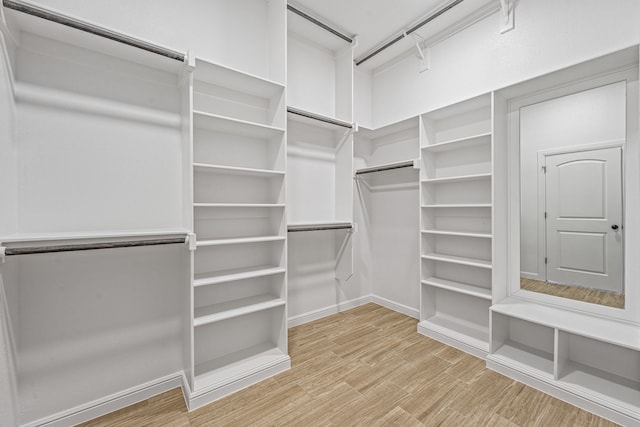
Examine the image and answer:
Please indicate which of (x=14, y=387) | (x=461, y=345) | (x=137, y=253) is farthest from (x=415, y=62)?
(x=14, y=387)

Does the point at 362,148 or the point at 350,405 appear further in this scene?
the point at 362,148

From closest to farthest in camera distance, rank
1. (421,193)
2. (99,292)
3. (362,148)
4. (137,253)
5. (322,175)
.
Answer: (99,292)
(137,253)
(421,193)
(322,175)
(362,148)

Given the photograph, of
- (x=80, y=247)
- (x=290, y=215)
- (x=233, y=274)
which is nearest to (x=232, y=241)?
(x=233, y=274)

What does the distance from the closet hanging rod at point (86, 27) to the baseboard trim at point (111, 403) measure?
2.18 metres

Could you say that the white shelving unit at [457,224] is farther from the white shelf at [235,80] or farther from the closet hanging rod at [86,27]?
the closet hanging rod at [86,27]

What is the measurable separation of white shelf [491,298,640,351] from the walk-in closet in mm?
22

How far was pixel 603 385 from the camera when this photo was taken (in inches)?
70.7

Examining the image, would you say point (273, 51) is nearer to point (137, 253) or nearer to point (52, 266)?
point (137, 253)

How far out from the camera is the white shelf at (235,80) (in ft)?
6.28

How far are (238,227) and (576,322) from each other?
103 inches

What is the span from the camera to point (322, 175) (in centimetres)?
303

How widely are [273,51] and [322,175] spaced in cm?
127

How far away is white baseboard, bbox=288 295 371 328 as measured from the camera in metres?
2.90

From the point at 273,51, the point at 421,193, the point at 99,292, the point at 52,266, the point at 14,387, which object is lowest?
the point at 14,387
